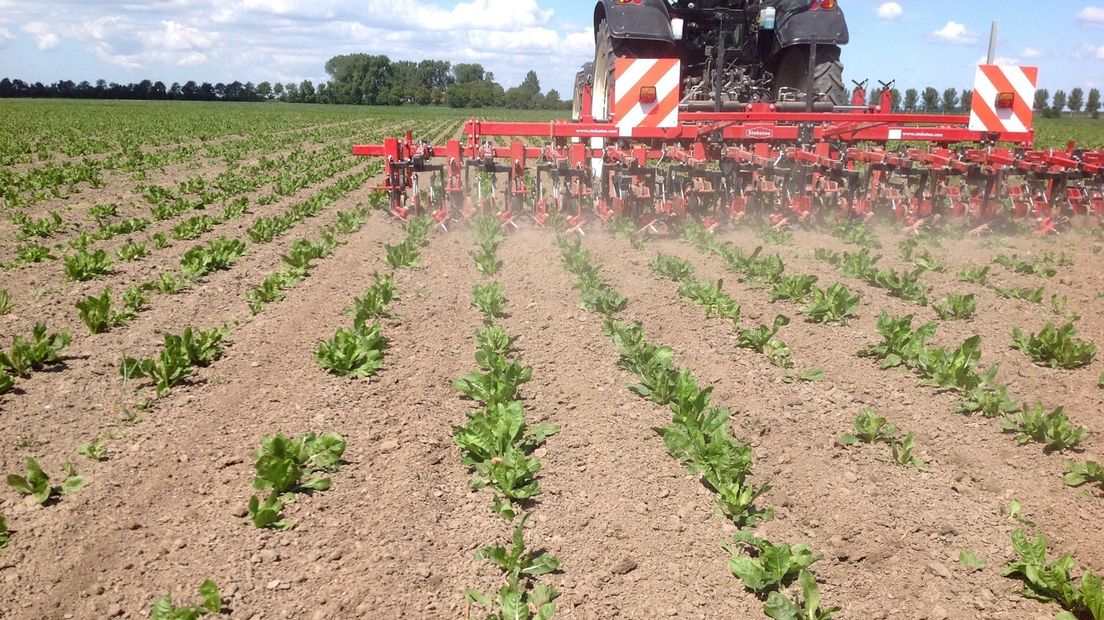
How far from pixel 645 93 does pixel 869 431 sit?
5.05 metres

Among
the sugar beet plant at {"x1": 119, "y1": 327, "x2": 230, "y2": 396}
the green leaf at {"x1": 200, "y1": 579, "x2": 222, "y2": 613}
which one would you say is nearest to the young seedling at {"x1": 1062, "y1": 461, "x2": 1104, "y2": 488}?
the green leaf at {"x1": 200, "y1": 579, "x2": 222, "y2": 613}

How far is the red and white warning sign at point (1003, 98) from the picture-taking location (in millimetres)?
8211

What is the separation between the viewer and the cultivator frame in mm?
8258

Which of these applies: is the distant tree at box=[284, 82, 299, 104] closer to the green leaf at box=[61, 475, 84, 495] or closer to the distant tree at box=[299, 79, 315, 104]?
the distant tree at box=[299, 79, 315, 104]

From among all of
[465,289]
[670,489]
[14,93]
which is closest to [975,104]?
[465,289]

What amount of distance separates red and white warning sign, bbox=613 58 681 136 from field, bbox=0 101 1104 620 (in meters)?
1.62

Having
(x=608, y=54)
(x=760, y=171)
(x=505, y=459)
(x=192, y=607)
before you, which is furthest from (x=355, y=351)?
(x=608, y=54)

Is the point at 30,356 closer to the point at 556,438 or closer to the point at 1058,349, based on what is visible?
the point at 556,438

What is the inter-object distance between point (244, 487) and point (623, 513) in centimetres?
149

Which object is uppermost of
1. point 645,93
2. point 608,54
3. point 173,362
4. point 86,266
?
point 608,54

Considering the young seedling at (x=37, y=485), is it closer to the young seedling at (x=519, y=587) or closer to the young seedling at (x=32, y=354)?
the young seedling at (x=32, y=354)

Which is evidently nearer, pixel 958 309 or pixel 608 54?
pixel 958 309

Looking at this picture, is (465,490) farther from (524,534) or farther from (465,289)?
(465,289)

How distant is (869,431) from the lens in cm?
365
